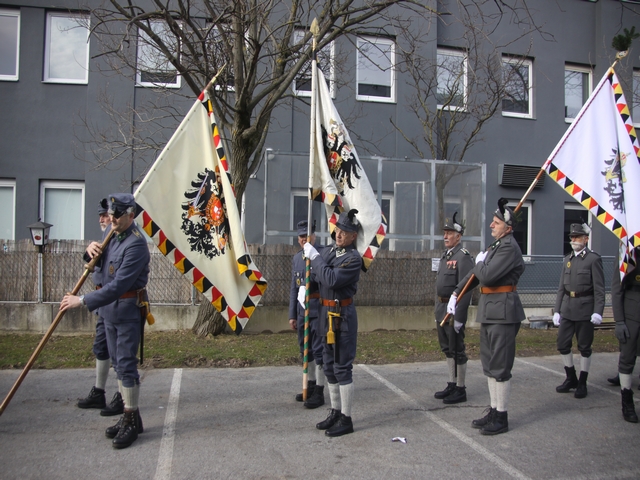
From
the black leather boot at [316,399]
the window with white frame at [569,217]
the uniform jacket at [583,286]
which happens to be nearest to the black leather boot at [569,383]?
the uniform jacket at [583,286]

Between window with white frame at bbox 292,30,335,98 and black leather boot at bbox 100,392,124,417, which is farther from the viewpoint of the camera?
window with white frame at bbox 292,30,335,98

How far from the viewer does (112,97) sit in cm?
1216

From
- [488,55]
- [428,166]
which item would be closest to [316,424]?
[428,166]

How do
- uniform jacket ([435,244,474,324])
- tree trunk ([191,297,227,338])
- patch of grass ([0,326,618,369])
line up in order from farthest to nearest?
1. tree trunk ([191,297,227,338])
2. patch of grass ([0,326,618,369])
3. uniform jacket ([435,244,474,324])

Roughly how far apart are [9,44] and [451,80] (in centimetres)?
1078

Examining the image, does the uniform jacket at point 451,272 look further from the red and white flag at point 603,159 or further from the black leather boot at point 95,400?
the black leather boot at point 95,400

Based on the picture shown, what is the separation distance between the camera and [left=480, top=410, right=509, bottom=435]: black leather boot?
5027 millimetres

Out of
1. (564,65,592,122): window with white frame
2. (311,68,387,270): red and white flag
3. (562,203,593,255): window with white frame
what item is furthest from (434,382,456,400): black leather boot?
(564,65,592,122): window with white frame

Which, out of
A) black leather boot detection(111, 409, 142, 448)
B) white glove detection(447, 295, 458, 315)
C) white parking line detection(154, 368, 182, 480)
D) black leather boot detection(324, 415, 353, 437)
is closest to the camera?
white parking line detection(154, 368, 182, 480)

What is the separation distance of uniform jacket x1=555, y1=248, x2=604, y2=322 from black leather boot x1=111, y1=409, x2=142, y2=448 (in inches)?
207

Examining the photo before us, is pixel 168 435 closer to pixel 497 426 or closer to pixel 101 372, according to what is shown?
pixel 101 372

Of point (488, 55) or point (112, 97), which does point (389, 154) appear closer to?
point (488, 55)

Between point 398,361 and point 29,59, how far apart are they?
10738mm

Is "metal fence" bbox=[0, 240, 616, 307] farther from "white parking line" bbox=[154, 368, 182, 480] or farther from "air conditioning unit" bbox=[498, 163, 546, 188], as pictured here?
"air conditioning unit" bbox=[498, 163, 546, 188]
